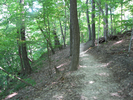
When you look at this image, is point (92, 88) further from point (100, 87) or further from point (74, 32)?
point (74, 32)

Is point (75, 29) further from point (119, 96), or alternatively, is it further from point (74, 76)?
point (119, 96)

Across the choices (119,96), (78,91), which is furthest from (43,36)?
(119,96)

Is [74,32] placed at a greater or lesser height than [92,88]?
greater

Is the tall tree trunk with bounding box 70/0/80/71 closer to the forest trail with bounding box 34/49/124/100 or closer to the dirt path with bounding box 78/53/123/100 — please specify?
the forest trail with bounding box 34/49/124/100

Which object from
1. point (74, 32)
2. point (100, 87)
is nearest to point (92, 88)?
point (100, 87)

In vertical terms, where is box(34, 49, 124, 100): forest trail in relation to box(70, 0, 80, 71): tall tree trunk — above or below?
below

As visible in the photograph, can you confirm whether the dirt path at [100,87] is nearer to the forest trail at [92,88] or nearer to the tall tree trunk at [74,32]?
the forest trail at [92,88]

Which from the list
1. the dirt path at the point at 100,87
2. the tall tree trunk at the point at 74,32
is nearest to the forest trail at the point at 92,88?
the dirt path at the point at 100,87

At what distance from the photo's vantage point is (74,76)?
5.93 m

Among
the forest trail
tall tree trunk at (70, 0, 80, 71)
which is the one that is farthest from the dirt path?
tall tree trunk at (70, 0, 80, 71)

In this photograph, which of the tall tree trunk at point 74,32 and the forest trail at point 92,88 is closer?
the forest trail at point 92,88

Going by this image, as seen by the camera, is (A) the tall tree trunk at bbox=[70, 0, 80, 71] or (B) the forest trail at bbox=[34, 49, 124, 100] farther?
(A) the tall tree trunk at bbox=[70, 0, 80, 71]

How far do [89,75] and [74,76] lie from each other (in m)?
0.97

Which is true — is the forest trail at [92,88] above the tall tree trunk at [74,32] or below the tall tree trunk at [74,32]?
below
